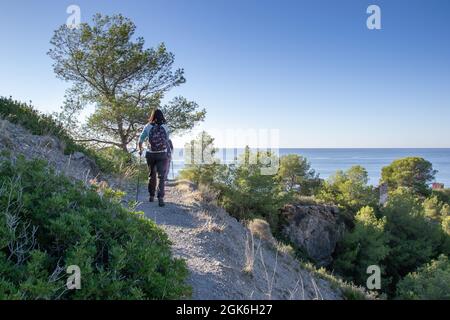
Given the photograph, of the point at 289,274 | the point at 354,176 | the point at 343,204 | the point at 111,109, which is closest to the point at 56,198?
the point at 289,274

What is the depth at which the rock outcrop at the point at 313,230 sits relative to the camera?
23.5 m

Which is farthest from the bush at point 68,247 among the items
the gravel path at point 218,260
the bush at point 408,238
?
the bush at point 408,238

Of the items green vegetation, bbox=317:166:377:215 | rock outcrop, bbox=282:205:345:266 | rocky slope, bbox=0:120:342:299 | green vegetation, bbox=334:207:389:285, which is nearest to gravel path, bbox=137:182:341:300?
rocky slope, bbox=0:120:342:299

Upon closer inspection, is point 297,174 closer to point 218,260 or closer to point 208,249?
point 208,249

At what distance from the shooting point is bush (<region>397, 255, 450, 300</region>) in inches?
719

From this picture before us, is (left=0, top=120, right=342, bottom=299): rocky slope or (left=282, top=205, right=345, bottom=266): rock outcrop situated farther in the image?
(left=282, top=205, right=345, bottom=266): rock outcrop

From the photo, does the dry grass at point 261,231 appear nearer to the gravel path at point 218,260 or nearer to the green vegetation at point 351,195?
the gravel path at point 218,260

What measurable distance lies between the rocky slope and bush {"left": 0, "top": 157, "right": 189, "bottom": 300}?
1.32m

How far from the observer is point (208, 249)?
7.36 m

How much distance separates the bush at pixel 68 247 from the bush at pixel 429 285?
18.1 m

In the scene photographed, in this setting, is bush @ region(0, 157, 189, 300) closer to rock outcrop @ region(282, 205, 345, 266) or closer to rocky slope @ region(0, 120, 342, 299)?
rocky slope @ region(0, 120, 342, 299)

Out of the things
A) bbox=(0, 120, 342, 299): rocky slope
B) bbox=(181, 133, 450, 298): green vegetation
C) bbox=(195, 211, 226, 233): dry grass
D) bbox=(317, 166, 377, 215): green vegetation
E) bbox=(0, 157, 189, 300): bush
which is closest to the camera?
bbox=(0, 157, 189, 300): bush

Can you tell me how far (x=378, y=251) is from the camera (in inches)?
993

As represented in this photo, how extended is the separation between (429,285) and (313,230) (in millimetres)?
7102
